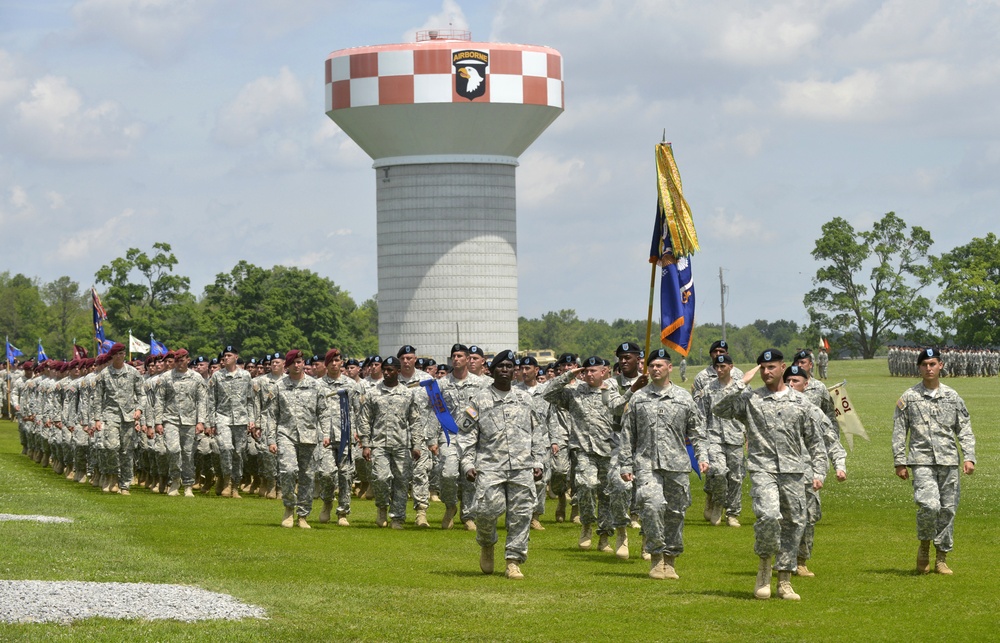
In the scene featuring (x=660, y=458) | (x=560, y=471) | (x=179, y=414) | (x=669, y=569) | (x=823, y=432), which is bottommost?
(x=669, y=569)

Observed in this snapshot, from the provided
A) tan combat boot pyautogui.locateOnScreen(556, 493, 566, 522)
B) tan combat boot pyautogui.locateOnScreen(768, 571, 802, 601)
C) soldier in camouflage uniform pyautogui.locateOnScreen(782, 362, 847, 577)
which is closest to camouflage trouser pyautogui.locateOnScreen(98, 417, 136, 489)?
tan combat boot pyautogui.locateOnScreen(556, 493, 566, 522)

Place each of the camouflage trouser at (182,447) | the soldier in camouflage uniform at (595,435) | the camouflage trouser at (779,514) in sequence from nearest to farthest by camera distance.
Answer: the camouflage trouser at (779,514)
the soldier in camouflage uniform at (595,435)
the camouflage trouser at (182,447)

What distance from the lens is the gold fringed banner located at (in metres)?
19.8

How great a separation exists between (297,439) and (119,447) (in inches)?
274

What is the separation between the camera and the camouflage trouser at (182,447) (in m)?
26.0

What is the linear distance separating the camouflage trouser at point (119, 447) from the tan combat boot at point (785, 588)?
14447 mm

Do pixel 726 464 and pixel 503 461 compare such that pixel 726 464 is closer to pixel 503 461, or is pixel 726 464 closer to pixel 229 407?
pixel 503 461

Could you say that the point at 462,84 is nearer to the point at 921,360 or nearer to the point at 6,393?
the point at 6,393

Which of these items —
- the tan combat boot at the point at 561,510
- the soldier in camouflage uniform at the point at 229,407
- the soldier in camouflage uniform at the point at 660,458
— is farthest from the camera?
Result: the soldier in camouflage uniform at the point at 229,407

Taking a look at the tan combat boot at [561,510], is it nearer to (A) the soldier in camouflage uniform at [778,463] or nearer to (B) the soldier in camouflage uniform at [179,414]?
(B) the soldier in camouflage uniform at [179,414]

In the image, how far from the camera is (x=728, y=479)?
21328 millimetres

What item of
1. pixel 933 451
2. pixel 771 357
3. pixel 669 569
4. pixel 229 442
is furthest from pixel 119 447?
pixel 933 451

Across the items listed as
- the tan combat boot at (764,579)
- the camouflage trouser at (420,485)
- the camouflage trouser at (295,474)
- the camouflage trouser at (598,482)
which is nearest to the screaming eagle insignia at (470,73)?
the camouflage trouser at (420,485)

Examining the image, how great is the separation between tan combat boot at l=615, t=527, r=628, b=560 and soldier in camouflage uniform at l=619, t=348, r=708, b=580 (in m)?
1.59
